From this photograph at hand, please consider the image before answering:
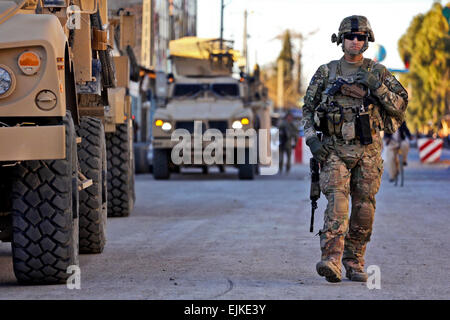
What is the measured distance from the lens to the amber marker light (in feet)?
24.3

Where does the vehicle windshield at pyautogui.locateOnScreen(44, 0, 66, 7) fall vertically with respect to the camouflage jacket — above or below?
above

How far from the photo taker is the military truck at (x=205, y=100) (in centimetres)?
2473

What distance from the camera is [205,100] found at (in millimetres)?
25406

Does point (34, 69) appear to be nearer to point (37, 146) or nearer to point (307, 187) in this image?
point (37, 146)

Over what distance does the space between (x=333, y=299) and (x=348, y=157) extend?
1435 mm

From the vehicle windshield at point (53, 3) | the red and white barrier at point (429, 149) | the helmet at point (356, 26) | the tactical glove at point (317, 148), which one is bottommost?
the red and white barrier at point (429, 149)

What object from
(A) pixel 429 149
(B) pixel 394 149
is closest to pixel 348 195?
(B) pixel 394 149

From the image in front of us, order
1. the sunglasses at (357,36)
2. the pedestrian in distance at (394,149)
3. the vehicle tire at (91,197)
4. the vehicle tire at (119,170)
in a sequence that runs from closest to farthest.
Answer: the sunglasses at (357,36), the vehicle tire at (91,197), the vehicle tire at (119,170), the pedestrian in distance at (394,149)

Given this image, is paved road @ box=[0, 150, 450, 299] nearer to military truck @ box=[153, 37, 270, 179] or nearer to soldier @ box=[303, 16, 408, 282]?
soldier @ box=[303, 16, 408, 282]

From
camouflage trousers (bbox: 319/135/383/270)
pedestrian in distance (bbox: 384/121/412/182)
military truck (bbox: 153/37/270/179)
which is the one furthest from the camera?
military truck (bbox: 153/37/270/179)

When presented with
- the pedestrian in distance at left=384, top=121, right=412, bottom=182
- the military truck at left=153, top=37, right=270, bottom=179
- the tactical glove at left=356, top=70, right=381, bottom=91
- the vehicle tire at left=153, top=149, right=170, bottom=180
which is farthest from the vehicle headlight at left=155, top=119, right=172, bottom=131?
the tactical glove at left=356, top=70, right=381, bottom=91

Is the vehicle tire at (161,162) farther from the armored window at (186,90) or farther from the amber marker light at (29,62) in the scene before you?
the amber marker light at (29,62)

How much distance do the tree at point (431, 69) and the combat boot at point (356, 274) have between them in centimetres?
7060
